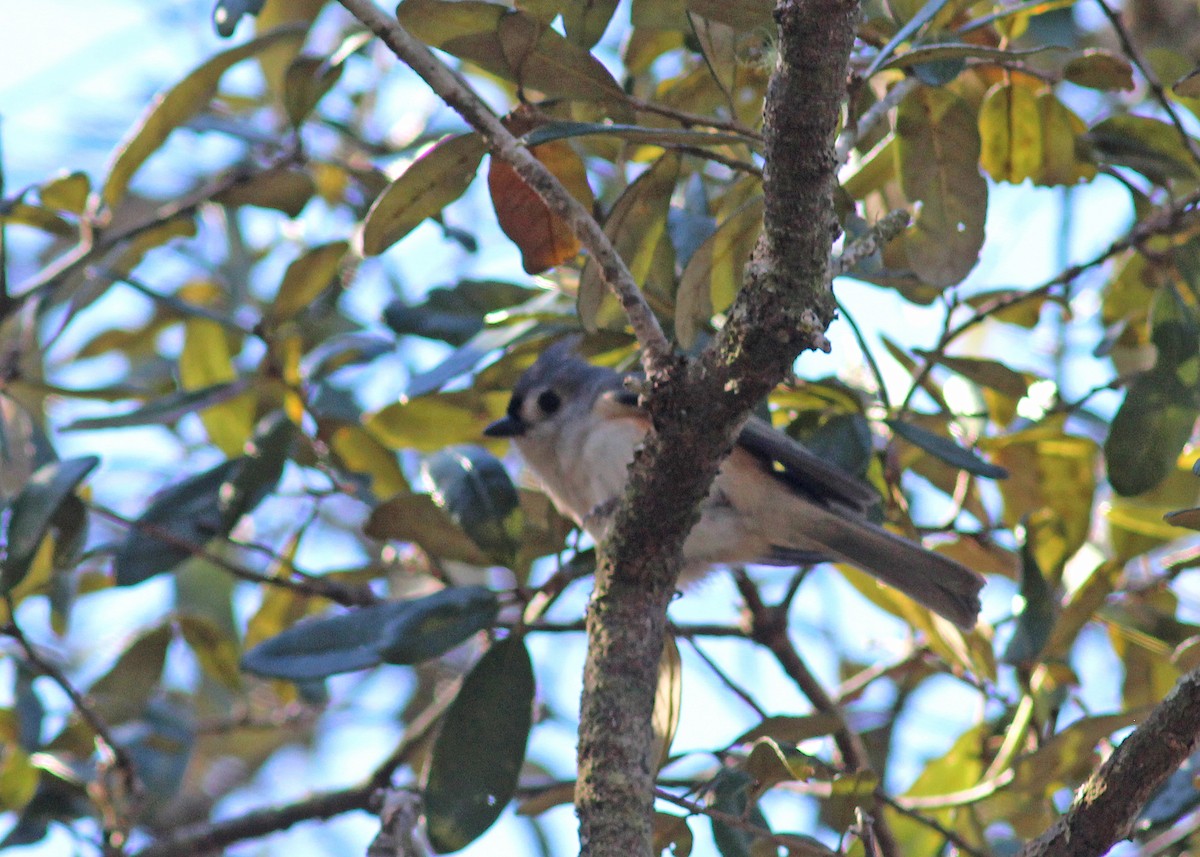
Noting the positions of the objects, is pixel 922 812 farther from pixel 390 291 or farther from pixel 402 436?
pixel 390 291

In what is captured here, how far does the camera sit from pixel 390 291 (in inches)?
167

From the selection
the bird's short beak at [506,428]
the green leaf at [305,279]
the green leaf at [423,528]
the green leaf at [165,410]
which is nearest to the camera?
the green leaf at [423,528]

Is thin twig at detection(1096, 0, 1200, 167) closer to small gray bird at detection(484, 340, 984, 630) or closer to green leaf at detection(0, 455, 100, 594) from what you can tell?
small gray bird at detection(484, 340, 984, 630)

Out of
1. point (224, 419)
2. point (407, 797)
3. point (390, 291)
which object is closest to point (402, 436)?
point (224, 419)

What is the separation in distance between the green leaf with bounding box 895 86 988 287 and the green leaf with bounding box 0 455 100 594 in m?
1.59

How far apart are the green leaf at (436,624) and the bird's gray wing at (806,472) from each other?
0.57 m

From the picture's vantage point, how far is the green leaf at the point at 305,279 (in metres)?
2.84

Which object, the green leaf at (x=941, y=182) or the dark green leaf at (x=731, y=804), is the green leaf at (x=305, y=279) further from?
the dark green leaf at (x=731, y=804)

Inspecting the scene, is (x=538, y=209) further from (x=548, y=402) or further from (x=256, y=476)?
(x=548, y=402)

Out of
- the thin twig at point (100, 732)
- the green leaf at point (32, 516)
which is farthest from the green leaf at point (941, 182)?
the thin twig at point (100, 732)

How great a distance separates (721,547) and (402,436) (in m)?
0.76

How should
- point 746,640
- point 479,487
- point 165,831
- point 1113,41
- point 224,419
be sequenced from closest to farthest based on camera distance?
point 479,487, point 746,640, point 224,419, point 165,831, point 1113,41

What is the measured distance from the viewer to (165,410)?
260 centimetres

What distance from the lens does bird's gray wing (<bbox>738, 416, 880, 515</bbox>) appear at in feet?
7.53
